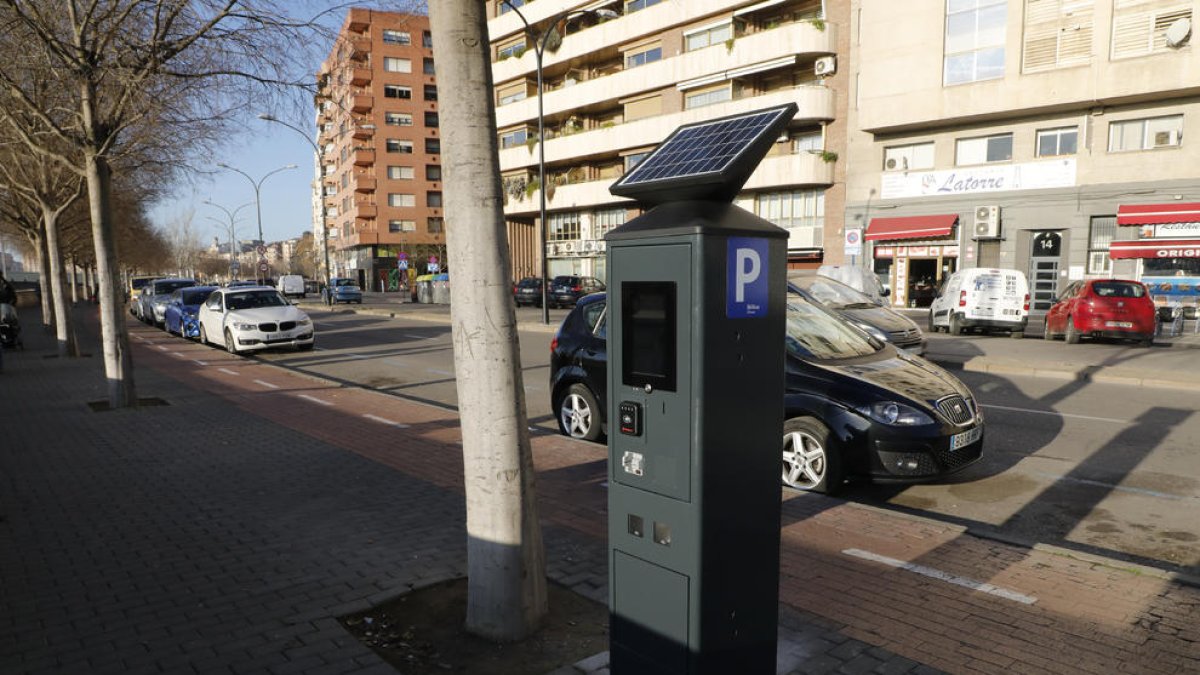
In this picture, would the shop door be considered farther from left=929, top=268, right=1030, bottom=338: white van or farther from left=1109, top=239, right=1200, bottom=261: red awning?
left=929, top=268, right=1030, bottom=338: white van

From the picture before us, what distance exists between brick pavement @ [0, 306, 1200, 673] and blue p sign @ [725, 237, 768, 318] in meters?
1.61

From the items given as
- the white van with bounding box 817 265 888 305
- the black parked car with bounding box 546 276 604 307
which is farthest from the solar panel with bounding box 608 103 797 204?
the black parked car with bounding box 546 276 604 307

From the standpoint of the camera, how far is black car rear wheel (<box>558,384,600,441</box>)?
760 cm

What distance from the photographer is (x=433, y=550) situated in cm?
452

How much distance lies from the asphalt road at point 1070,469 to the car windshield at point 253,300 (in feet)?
19.1

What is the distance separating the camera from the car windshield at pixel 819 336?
6.15 m

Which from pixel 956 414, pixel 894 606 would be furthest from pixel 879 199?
pixel 894 606

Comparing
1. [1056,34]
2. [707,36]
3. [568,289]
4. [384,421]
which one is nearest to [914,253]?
[1056,34]

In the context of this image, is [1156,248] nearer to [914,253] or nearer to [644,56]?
[914,253]

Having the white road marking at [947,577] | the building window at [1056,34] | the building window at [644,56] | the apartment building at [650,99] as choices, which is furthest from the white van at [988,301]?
the building window at [644,56]

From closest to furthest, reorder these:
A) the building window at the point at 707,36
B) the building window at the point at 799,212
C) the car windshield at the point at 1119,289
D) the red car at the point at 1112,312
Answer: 1. the red car at the point at 1112,312
2. the car windshield at the point at 1119,289
3. the building window at the point at 799,212
4. the building window at the point at 707,36

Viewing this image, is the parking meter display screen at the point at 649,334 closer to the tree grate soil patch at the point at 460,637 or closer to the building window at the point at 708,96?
the tree grate soil patch at the point at 460,637

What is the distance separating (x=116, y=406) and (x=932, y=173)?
92.0ft

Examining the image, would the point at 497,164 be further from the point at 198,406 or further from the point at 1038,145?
the point at 1038,145
